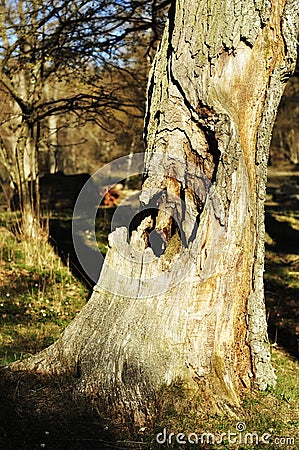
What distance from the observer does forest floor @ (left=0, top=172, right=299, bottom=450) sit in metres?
3.31

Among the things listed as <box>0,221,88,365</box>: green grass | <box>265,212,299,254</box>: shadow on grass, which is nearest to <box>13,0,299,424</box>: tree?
<box>0,221,88,365</box>: green grass

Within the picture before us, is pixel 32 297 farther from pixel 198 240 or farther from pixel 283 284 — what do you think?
pixel 198 240

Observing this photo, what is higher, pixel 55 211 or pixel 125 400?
pixel 55 211

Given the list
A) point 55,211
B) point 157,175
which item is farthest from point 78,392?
point 55,211

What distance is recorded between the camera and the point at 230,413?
3562mm

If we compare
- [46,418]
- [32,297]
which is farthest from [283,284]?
[46,418]

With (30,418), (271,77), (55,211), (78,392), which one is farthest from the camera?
(55,211)

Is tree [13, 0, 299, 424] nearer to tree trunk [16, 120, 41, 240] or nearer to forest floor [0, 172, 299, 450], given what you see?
forest floor [0, 172, 299, 450]

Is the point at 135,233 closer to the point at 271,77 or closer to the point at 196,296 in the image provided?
the point at 196,296

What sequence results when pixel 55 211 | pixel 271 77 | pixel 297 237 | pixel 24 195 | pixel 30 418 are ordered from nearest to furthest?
pixel 30 418 → pixel 271 77 → pixel 24 195 → pixel 297 237 → pixel 55 211

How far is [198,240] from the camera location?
12.0ft

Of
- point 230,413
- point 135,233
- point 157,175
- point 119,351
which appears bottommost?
point 230,413

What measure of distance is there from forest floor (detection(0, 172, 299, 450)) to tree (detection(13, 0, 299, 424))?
0.15 meters

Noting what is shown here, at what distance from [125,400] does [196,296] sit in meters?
0.85
